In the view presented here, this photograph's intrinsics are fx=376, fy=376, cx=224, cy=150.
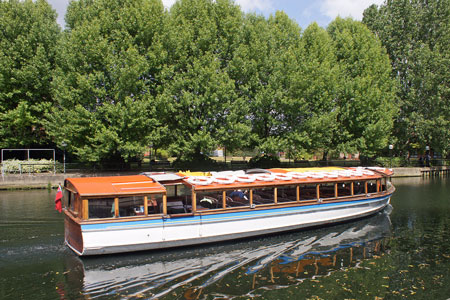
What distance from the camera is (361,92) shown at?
152 ft

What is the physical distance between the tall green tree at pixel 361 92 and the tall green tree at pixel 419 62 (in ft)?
21.7

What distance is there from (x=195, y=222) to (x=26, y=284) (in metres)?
6.67

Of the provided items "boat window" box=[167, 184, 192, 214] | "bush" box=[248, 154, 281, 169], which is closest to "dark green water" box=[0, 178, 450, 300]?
"boat window" box=[167, 184, 192, 214]

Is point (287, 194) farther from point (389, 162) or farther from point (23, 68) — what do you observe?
point (389, 162)

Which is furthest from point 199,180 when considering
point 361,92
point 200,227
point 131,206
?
point 361,92

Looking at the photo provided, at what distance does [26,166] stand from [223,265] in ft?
98.8

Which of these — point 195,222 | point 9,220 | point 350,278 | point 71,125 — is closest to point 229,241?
point 195,222

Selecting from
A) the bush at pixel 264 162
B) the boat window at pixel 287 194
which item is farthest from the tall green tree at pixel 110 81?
the boat window at pixel 287 194

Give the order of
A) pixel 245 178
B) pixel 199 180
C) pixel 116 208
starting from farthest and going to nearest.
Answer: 1. pixel 245 178
2. pixel 199 180
3. pixel 116 208

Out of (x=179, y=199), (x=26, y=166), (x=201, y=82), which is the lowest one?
(x=179, y=199)

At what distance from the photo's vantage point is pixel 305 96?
137 feet

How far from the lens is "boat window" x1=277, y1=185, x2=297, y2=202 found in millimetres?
19812

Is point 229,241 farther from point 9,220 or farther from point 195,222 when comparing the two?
point 9,220

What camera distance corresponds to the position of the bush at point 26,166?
36.5m
